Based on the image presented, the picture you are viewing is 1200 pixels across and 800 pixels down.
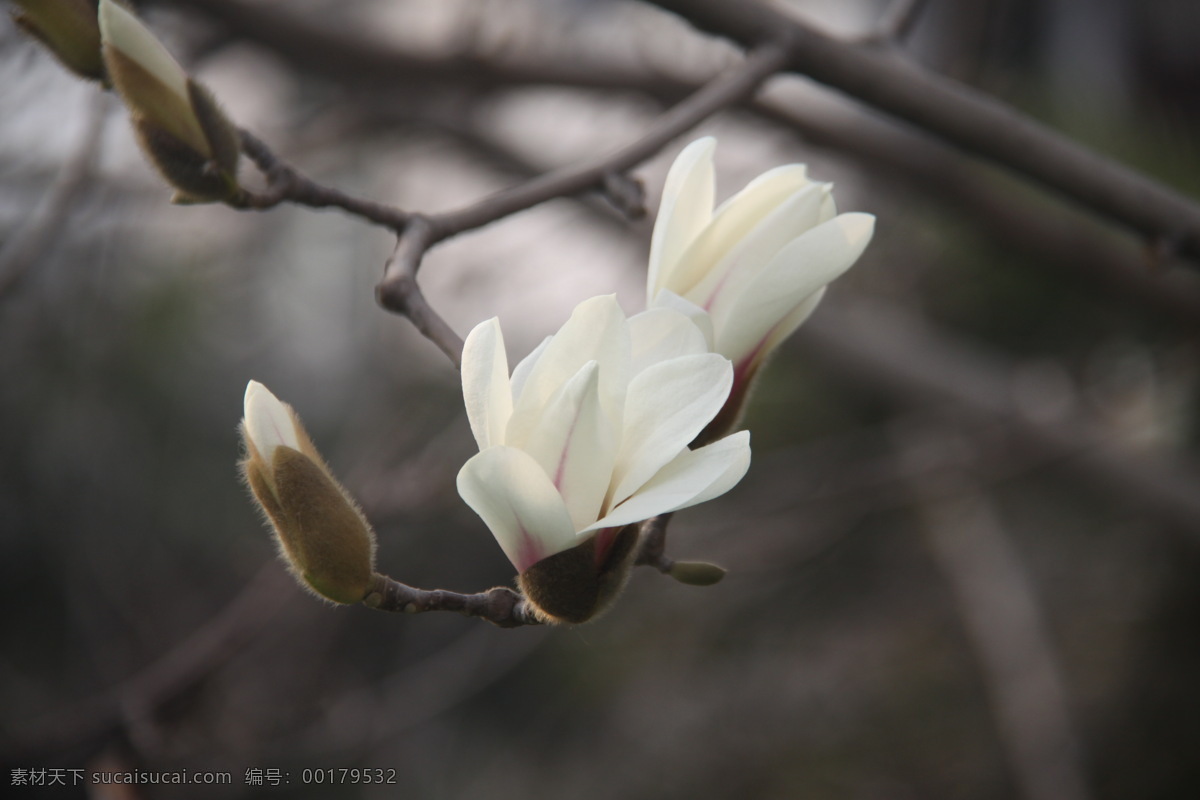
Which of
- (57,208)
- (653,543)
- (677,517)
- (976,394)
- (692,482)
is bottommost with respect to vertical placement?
(677,517)

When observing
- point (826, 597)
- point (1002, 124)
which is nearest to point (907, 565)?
point (826, 597)

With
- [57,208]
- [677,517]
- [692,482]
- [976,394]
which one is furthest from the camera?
[677,517]

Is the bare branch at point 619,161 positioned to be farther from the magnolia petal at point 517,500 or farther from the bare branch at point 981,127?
the magnolia petal at point 517,500

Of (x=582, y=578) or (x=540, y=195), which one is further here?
→ (x=540, y=195)

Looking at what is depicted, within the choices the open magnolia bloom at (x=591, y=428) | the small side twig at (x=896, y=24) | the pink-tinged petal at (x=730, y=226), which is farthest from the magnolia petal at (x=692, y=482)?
the small side twig at (x=896, y=24)

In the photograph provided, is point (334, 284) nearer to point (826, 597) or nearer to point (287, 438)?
point (287, 438)

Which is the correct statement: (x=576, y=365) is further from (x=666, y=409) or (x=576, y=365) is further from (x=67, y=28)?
(x=67, y=28)

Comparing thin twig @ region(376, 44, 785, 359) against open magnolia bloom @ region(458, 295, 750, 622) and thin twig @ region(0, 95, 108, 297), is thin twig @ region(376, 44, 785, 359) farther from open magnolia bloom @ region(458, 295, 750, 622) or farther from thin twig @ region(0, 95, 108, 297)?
thin twig @ region(0, 95, 108, 297)

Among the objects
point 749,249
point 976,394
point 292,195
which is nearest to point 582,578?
point 749,249
